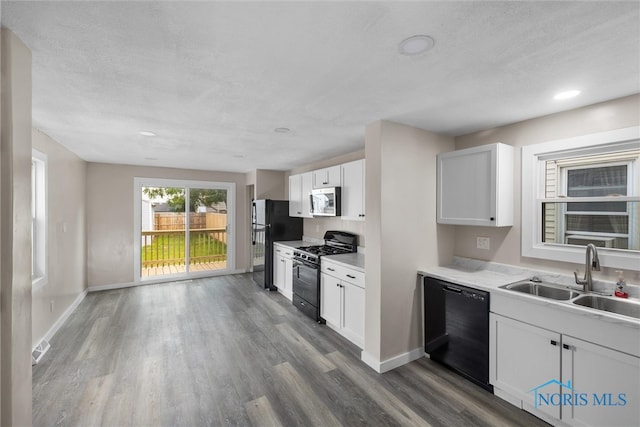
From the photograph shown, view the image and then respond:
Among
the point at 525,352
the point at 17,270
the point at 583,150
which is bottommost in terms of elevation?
the point at 525,352

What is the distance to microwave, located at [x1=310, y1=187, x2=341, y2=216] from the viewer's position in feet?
12.4

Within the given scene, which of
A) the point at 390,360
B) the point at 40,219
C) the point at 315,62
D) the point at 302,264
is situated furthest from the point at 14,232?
the point at 302,264

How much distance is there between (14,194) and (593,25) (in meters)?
2.87

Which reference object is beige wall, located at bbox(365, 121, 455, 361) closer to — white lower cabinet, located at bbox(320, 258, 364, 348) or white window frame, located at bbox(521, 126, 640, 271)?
white lower cabinet, located at bbox(320, 258, 364, 348)

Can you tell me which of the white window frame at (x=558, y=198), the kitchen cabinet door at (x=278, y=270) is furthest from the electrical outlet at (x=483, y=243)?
the kitchen cabinet door at (x=278, y=270)

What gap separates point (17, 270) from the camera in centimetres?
142

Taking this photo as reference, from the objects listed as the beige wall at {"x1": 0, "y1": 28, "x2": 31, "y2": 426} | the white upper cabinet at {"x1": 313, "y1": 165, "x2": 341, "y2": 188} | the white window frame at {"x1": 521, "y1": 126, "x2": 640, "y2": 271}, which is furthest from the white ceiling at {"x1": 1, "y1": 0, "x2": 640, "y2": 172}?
the white upper cabinet at {"x1": 313, "y1": 165, "x2": 341, "y2": 188}

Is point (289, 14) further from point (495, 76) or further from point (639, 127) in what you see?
point (639, 127)

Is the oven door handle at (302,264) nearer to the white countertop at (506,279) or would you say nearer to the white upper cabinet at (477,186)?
the white countertop at (506,279)

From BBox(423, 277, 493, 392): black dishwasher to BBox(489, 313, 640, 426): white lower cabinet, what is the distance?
0.28 feet

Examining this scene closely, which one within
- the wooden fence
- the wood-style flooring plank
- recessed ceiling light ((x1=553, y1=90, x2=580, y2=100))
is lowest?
the wood-style flooring plank

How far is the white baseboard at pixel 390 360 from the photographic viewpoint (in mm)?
2652

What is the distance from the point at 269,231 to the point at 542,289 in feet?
13.0

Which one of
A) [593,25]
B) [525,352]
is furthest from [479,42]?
[525,352]
